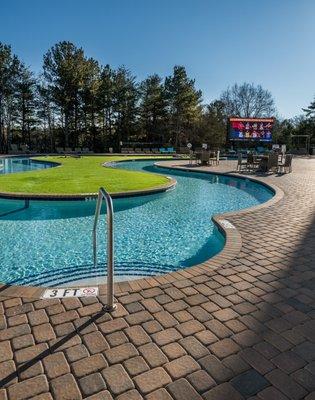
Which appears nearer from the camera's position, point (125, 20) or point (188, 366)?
point (188, 366)

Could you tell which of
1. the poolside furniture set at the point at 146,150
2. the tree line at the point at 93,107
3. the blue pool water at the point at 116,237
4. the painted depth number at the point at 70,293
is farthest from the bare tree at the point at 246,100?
the painted depth number at the point at 70,293

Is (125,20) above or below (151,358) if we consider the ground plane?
above

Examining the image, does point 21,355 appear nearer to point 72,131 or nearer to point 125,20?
point 125,20

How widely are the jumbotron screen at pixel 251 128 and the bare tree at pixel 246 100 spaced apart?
15039 millimetres

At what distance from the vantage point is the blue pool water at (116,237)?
5055 mm

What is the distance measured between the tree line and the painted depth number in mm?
33151

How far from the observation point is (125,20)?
13.7m

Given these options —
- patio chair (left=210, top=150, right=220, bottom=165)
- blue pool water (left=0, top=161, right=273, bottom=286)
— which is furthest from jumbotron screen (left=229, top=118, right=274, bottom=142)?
blue pool water (left=0, top=161, right=273, bottom=286)

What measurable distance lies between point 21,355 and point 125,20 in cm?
1431

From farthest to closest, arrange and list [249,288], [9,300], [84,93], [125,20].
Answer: [84,93] → [125,20] → [249,288] → [9,300]

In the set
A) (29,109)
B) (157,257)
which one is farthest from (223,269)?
(29,109)

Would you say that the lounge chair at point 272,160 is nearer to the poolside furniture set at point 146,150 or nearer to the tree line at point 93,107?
the poolside furniture set at point 146,150

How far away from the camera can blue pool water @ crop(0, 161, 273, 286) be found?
5055 millimetres

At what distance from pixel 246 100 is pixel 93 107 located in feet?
84.2
